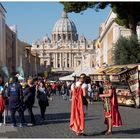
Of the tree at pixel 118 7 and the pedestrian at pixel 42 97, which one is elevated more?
the tree at pixel 118 7

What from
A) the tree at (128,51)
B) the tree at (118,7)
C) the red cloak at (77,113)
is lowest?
the red cloak at (77,113)

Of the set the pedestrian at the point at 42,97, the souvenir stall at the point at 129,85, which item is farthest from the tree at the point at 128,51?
the pedestrian at the point at 42,97

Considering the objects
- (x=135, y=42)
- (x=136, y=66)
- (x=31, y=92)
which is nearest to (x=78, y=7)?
(x=135, y=42)

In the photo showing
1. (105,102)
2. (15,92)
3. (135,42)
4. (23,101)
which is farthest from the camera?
(135,42)

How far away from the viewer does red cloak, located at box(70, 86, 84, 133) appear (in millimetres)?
13125

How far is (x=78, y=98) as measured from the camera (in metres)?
13.3

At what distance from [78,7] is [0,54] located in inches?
1921

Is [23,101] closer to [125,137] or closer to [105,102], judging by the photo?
[105,102]

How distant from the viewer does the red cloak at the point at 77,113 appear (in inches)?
Answer: 517

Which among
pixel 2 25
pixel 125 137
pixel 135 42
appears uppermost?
pixel 2 25

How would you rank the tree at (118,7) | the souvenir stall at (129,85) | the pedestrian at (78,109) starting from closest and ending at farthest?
the pedestrian at (78,109), the souvenir stall at (129,85), the tree at (118,7)

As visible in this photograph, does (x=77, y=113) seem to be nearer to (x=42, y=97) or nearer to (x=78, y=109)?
(x=78, y=109)

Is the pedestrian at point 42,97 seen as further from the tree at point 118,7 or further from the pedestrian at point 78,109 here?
the tree at point 118,7

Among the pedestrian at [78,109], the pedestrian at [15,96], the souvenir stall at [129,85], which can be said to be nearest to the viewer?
the pedestrian at [78,109]
